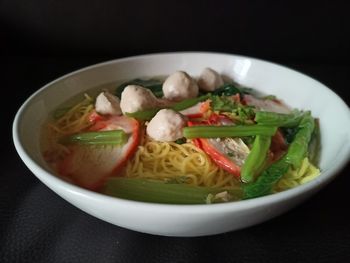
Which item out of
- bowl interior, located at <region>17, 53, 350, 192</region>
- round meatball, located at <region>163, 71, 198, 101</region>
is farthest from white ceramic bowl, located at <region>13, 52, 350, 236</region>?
round meatball, located at <region>163, 71, 198, 101</region>

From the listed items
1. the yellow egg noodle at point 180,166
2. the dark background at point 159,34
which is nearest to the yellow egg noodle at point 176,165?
the yellow egg noodle at point 180,166

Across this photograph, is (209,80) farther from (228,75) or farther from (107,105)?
(107,105)

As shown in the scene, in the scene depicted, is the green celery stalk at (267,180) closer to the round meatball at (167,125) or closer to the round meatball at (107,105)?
the round meatball at (167,125)

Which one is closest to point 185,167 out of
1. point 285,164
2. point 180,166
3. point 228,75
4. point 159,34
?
point 180,166

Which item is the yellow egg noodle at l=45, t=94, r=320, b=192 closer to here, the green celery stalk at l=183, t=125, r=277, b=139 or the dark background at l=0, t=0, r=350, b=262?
the green celery stalk at l=183, t=125, r=277, b=139

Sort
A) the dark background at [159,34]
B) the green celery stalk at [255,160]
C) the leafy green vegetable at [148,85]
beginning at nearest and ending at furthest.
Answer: the green celery stalk at [255,160] → the leafy green vegetable at [148,85] → the dark background at [159,34]

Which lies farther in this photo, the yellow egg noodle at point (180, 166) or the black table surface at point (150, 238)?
the yellow egg noodle at point (180, 166)

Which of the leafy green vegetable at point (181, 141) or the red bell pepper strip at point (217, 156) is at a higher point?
the red bell pepper strip at point (217, 156)

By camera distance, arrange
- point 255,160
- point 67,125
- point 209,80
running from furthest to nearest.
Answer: point 209,80 < point 67,125 < point 255,160
